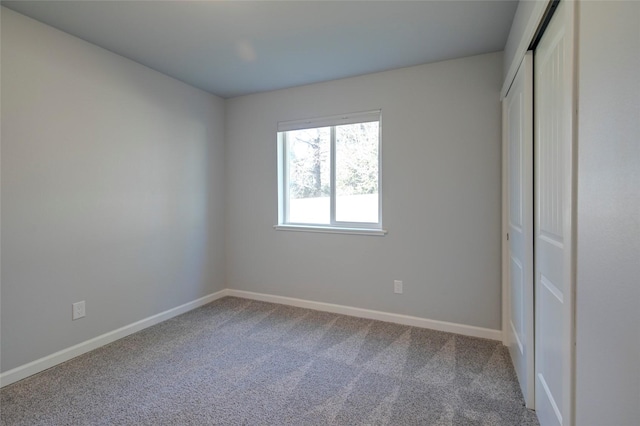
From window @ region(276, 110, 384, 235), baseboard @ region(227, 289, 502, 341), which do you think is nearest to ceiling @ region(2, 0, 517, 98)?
window @ region(276, 110, 384, 235)

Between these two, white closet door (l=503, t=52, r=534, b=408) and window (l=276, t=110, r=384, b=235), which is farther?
window (l=276, t=110, r=384, b=235)

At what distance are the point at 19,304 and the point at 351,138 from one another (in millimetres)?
2932

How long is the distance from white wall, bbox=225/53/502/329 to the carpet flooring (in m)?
0.39

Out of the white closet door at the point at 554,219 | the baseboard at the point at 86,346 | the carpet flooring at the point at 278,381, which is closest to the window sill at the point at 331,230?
the carpet flooring at the point at 278,381

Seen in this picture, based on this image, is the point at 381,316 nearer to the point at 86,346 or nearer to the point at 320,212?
the point at 320,212

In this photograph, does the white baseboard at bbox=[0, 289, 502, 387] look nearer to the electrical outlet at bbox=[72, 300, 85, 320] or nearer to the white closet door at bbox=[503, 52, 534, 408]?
the electrical outlet at bbox=[72, 300, 85, 320]

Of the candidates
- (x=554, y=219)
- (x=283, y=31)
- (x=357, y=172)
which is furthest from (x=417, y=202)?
(x=283, y=31)

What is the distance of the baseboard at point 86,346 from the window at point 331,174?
137 centimetres

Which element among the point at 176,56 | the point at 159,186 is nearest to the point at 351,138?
the point at 176,56

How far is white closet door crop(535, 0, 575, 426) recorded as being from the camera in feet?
3.54

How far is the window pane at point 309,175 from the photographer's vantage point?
3.38 metres

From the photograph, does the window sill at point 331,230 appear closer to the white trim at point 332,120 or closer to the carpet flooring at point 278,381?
the carpet flooring at point 278,381

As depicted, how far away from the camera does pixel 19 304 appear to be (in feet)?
6.75

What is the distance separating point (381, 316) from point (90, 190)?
2749 mm
